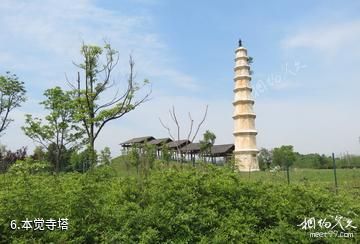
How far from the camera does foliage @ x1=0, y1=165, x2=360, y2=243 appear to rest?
13.4 ft

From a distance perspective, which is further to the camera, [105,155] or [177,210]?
[105,155]

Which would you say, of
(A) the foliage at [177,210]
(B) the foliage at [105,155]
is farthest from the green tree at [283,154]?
(A) the foliage at [177,210]

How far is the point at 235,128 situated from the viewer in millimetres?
27375

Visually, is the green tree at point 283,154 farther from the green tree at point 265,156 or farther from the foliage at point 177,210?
the foliage at point 177,210

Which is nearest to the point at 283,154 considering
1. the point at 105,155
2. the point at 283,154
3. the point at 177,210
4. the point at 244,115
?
the point at 283,154

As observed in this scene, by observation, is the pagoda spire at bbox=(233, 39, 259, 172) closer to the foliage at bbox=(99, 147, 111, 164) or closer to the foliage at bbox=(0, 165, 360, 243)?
the foliage at bbox=(99, 147, 111, 164)

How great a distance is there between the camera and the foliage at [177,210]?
409 cm

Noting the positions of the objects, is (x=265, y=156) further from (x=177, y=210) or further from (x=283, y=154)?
(x=177, y=210)

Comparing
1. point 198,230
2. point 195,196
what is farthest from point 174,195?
point 198,230

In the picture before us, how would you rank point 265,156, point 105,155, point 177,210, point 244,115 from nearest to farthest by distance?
1. point 177,210
2. point 105,155
3. point 244,115
4. point 265,156

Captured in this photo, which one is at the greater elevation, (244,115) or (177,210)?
(244,115)

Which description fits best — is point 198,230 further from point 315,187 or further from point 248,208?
point 315,187

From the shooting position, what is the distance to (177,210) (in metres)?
4.50

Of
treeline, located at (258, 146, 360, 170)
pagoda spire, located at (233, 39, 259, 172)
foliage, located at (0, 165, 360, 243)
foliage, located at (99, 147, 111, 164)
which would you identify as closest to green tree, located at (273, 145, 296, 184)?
treeline, located at (258, 146, 360, 170)
